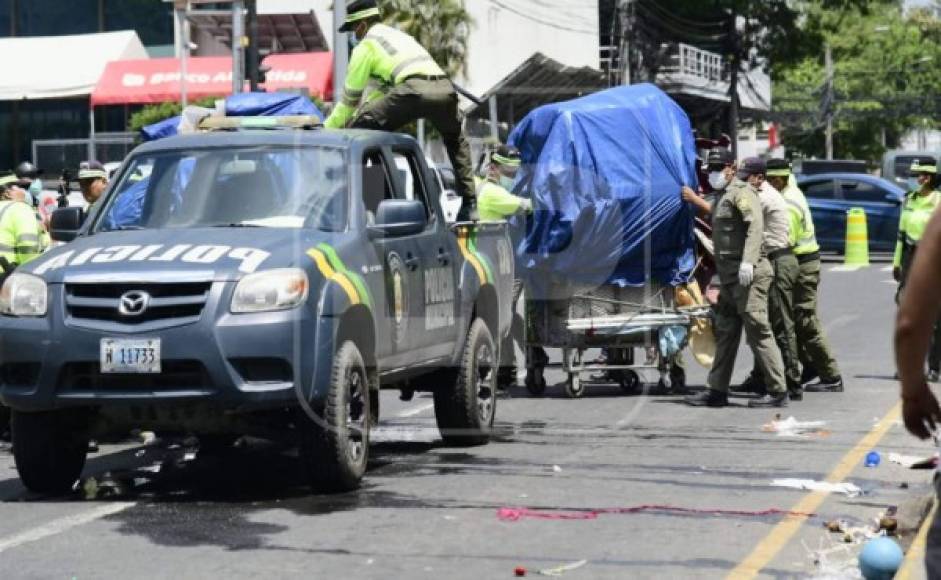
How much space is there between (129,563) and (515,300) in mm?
7774

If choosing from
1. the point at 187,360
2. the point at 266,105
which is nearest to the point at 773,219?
the point at 266,105

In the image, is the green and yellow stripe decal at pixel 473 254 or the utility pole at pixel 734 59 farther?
the utility pole at pixel 734 59

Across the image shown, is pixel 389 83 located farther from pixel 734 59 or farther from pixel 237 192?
pixel 734 59

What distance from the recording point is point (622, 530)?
827 centimetres

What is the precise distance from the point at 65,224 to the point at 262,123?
1.36m

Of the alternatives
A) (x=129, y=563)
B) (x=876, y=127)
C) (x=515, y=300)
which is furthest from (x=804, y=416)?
(x=876, y=127)

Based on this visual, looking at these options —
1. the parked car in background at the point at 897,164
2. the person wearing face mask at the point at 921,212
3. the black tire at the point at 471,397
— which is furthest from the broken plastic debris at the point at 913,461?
the parked car in background at the point at 897,164

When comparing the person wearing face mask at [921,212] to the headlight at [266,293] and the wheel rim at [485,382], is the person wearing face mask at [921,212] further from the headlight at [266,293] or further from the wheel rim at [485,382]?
the headlight at [266,293]

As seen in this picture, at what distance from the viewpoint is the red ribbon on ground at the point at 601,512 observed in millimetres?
8609

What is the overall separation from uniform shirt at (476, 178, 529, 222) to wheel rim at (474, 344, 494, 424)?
9.62 ft

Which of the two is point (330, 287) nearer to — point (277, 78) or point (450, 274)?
point (450, 274)

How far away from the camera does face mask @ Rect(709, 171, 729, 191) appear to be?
1450 centimetres

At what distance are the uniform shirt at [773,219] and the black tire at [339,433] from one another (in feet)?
19.0

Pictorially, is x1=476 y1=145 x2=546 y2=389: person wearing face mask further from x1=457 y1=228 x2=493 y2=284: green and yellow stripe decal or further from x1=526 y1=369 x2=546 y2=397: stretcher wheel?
x1=457 y1=228 x2=493 y2=284: green and yellow stripe decal
